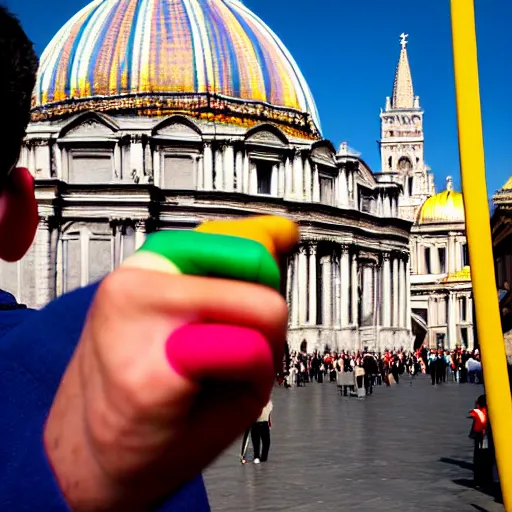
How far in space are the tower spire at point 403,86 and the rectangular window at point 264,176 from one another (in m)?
91.5

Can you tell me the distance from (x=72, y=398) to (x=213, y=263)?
0.57ft

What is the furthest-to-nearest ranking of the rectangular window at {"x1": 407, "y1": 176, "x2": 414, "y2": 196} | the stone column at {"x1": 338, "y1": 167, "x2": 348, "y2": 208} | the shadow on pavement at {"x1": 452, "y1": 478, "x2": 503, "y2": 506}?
the rectangular window at {"x1": 407, "y1": 176, "x2": 414, "y2": 196} → the stone column at {"x1": 338, "y1": 167, "x2": 348, "y2": 208} → the shadow on pavement at {"x1": 452, "y1": 478, "x2": 503, "y2": 506}

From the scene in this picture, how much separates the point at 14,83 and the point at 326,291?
141 ft

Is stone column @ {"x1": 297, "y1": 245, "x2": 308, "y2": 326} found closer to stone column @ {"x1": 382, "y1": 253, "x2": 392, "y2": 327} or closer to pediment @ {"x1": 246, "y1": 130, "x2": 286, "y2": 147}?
→ pediment @ {"x1": 246, "y1": 130, "x2": 286, "y2": 147}

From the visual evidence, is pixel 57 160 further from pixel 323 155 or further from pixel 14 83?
pixel 14 83

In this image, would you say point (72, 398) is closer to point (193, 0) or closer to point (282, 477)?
point (282, 477)

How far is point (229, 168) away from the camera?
1668 inches

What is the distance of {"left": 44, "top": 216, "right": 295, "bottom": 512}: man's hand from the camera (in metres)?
0.77

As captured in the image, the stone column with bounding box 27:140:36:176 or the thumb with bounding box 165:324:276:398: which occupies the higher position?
the stone column with bounding box 27:140:36:176

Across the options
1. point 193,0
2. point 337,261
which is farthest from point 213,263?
point 193,0

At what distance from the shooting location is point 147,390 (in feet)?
2.56

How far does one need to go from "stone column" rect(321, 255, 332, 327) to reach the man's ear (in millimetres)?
42039

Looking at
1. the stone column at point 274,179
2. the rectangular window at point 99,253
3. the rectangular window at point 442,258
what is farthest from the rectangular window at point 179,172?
the rectangular window at point 442,258

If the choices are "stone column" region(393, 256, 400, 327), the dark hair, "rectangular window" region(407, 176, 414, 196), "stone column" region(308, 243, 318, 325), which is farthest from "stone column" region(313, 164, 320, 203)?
"rectangular window" region(407, 176, 414, 196)
